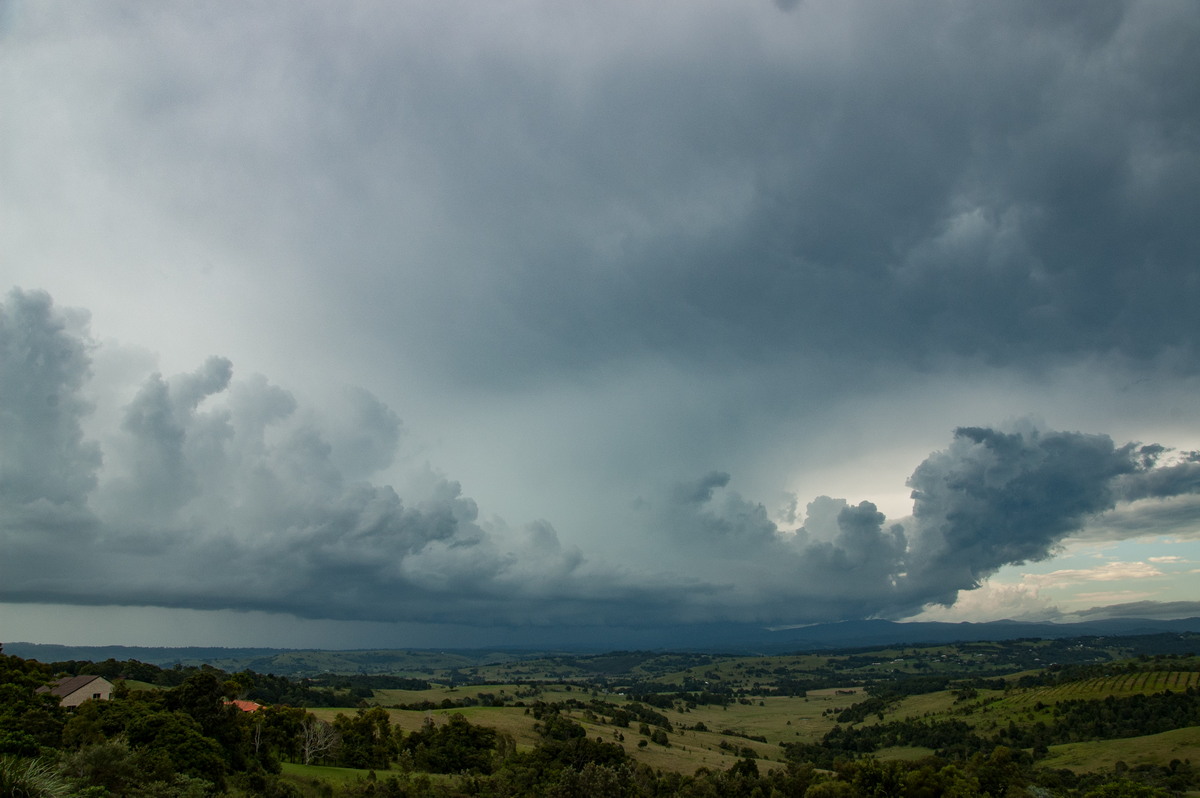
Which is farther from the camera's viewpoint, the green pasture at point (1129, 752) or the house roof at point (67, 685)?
the green pasture at point (1129, 752)

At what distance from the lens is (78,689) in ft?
371

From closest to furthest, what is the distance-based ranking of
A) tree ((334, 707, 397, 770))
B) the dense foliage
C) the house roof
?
the dense foliage, the house roof, tree ((334, 707, 397, 770))

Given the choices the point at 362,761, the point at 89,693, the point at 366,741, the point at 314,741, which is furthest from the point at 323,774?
the point at 89,693

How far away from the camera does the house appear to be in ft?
358

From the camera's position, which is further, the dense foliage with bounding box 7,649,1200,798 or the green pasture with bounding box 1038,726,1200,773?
the green pasture with bounding box 1038,726,1200,773

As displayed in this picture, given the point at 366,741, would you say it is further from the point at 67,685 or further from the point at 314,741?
the point at 67,685

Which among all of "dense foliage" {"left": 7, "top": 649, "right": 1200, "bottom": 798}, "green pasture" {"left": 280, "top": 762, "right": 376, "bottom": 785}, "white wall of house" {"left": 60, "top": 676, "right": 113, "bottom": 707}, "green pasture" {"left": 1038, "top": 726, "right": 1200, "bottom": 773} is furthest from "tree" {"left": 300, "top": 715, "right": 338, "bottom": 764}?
"green pasture" {"left": 1038, "top": 726, "right": 1200, "bottom": 773}

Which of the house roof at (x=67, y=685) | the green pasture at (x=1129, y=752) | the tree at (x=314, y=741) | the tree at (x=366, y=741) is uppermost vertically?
the house roof at (x=67, y=685)

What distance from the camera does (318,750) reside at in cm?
10781

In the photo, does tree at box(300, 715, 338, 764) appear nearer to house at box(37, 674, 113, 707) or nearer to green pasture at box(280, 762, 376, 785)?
green pasture at box(280, 762, 376, 785)

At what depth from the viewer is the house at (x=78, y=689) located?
109256 millimetres

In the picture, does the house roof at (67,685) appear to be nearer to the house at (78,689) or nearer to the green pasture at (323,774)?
the house at (78,689)

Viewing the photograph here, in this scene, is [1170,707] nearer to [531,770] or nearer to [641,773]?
[641,773]

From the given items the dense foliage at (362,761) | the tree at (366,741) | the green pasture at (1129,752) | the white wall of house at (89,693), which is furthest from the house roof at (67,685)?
the green pasture at (1129,752)
